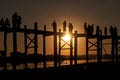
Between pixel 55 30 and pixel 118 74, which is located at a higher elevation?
pixel 55 30

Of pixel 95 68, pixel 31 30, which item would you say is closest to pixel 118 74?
pixel 95 68

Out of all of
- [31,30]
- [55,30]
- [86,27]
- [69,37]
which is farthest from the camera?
[86,27]

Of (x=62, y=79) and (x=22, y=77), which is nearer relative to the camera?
(x=22, y=77)

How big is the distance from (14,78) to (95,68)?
28.5 feet

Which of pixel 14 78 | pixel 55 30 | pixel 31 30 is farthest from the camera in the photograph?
pixel 55 30

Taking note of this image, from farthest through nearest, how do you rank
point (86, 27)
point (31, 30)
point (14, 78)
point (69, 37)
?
point (86, 27)
point (69, 37)
point (31, 30)
point (14, 78)

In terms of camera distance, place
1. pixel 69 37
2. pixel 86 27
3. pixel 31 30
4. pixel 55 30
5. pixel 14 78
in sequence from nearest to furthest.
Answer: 1. pixel 14 78
2. pixel 31 30
3. pixel 55 30
4. pixel 69 37
5. pixel 86 27

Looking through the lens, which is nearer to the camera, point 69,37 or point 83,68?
point 83,68

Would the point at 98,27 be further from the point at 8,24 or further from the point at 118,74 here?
the point at 8,24

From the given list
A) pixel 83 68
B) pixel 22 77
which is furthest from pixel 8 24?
pixel 83 68

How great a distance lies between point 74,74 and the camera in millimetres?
25328

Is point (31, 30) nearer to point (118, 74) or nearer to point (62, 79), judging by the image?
point (62, 79)

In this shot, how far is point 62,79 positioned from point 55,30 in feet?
14.0

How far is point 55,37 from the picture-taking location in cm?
2625
